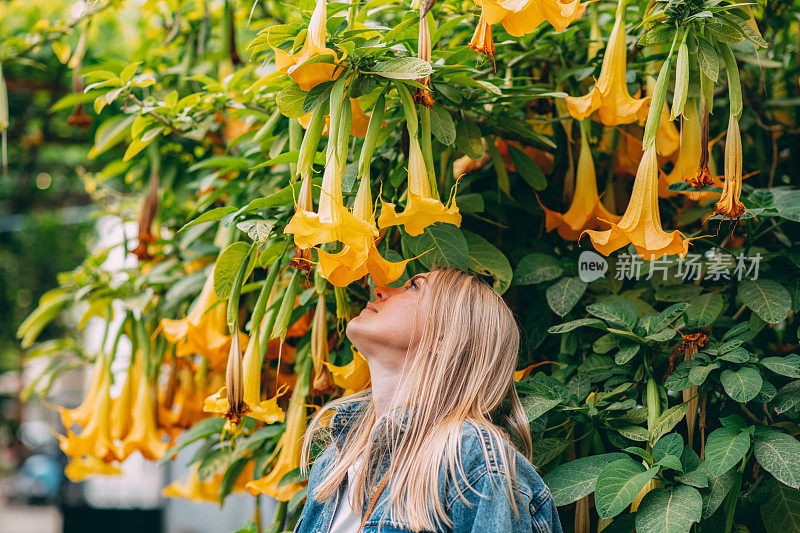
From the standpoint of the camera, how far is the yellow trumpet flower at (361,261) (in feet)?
3.53

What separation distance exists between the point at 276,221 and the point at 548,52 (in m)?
0.86

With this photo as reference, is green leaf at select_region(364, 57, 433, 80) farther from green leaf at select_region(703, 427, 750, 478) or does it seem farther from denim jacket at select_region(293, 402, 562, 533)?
green leaf at select_region(703, 427, 750, 478)

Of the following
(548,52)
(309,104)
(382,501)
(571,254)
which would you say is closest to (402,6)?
(548,52)

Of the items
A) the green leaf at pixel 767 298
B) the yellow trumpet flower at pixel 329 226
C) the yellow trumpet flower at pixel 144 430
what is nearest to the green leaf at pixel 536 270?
the green leaf at pixel 767 298

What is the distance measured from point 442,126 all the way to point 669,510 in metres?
0.80

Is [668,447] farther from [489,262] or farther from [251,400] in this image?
[251,400]

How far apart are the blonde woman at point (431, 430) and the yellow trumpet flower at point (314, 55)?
17.4 inches

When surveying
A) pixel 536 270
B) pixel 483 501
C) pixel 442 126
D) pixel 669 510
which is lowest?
pixel 669 510

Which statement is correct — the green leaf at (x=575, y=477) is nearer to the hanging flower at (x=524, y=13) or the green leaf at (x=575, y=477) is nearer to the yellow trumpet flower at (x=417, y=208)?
the yellow trumpet flower at (x=417, y=208)

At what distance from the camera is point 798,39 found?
201 cm

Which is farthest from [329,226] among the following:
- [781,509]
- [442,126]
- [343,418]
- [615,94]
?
[781,509]

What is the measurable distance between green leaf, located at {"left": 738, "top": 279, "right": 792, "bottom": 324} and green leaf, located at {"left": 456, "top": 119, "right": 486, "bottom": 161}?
0.63 m

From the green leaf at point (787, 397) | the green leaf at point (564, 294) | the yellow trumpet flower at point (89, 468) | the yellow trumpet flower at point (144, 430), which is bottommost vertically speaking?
the yellow trumpet flower at point (89, 468)

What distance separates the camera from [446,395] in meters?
1.27
